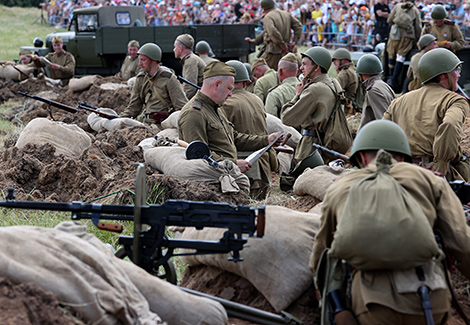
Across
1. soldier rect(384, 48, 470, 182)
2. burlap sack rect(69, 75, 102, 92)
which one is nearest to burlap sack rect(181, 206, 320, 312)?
soldier rect(384, 48, 470, 182)

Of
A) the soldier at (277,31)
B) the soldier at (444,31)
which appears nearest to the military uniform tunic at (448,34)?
the soldier at (444,31)

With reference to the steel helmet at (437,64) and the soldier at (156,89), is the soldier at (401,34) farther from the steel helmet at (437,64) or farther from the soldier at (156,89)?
the steel helmet at (437,64)

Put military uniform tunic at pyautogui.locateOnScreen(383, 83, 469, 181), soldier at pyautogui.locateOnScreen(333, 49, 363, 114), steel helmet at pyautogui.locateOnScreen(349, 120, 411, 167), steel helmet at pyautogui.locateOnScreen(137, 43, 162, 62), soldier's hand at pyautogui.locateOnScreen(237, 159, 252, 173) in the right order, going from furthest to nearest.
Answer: soldier at pyautogui.locateOnScreen(333, 49, 363, 114)
steel helmet at pyautogui.locateOnScreen(137, 43, 162, 62)
soldier's hand at pyautogui.locateOnScreen(237, 159, 252, 173)
military uniform tunic at pyautogui.locateOnScreen(383, 83, 469, 181)
steel helmet at pyautogui.locateOnScreen(349, 120, 411, 167)

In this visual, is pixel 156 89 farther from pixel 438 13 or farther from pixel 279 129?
pixel 438 13

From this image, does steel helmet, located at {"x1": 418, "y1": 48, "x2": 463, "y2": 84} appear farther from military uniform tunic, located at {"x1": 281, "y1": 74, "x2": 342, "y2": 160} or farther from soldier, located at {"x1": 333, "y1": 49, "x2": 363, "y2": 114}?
soldier, located at {"x1": 333, "y1": 49, "x2": 363, "y2": 114}

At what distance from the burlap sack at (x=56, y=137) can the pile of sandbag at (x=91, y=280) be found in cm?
476

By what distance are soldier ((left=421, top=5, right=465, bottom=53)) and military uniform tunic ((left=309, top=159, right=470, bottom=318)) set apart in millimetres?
10898

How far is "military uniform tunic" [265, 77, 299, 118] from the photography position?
976 centimetres

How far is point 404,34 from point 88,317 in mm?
13213

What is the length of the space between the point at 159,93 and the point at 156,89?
7 cm

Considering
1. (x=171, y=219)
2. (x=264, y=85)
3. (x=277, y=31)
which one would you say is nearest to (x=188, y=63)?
(x=264, y=85)

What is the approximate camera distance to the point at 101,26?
17.7 meters

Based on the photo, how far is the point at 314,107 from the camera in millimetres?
7309

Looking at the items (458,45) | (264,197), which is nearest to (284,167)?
(264,197)
